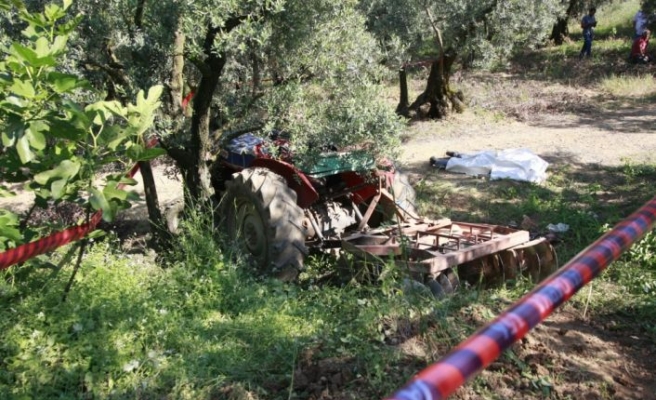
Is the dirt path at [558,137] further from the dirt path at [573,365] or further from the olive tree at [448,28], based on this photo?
the dirt path at [573,365]

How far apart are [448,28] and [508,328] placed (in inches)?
431

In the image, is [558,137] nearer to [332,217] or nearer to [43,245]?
[332,217]

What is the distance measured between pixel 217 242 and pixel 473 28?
8.17 metres

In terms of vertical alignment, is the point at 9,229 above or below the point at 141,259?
above

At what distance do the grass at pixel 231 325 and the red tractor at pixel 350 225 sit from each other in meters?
0.27

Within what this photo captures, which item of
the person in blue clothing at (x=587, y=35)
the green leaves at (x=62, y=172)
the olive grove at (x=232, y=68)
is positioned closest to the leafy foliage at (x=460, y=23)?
the olive grove at (x=232, y=68)

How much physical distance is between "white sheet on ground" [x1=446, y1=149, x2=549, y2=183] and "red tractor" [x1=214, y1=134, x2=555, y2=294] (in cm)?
261

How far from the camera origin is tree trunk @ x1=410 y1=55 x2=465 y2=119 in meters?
12.4

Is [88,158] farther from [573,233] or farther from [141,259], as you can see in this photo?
[573,233]

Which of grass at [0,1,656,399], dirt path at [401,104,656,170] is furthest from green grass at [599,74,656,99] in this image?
grass at [0,1,656,399]

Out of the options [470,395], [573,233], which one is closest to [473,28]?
[573,233]

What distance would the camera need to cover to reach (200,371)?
3.10 meters

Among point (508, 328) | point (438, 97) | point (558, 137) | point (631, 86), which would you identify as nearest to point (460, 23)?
point (438, 97)

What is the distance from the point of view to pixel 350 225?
5734 millimetres
